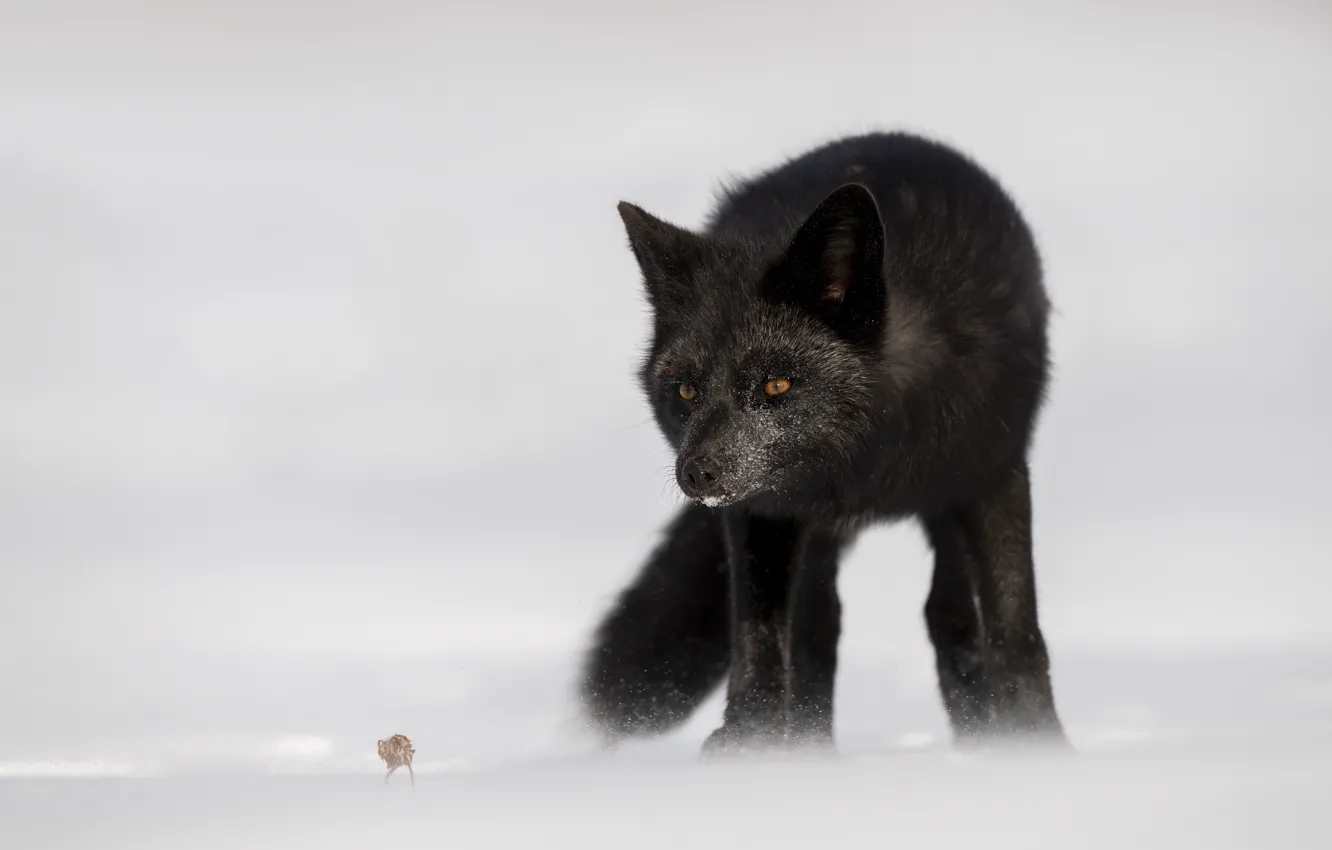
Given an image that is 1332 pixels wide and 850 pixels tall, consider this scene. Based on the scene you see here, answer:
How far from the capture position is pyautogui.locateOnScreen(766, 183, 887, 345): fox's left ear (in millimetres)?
3436

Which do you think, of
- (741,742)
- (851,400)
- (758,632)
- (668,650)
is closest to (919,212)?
(851,400)

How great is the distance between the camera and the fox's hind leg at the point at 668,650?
465 cm

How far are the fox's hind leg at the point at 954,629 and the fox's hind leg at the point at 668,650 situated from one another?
715 millimetres

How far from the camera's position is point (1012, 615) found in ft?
12.8

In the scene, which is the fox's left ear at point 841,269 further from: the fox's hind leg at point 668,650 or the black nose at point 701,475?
the fox's hind leg at point 668,650

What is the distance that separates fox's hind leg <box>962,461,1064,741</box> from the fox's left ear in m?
0.67

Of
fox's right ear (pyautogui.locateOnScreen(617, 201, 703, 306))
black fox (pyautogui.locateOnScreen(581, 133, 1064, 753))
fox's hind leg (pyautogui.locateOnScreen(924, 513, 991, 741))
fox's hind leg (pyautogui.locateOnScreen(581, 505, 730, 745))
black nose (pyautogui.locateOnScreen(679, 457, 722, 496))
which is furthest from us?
fox's hind leg (pyautogui.locateOnScreen(581, 505, 730, 745))

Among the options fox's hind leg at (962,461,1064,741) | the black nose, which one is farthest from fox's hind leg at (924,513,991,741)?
the black nose

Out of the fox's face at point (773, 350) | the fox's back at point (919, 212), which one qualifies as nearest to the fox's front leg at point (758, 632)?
the fox's face at point (773, 350)

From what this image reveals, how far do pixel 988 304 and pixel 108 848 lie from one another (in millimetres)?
2600

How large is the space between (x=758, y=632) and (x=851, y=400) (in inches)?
29.7

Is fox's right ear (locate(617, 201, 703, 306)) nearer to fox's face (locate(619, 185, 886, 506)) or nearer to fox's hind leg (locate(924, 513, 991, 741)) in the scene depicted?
fox's face (locate(619, 185, 886, 506))

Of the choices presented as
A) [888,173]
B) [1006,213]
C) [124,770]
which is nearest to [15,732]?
[124,770]

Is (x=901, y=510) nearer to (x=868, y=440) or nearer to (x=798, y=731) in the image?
(x=868, y=440)
